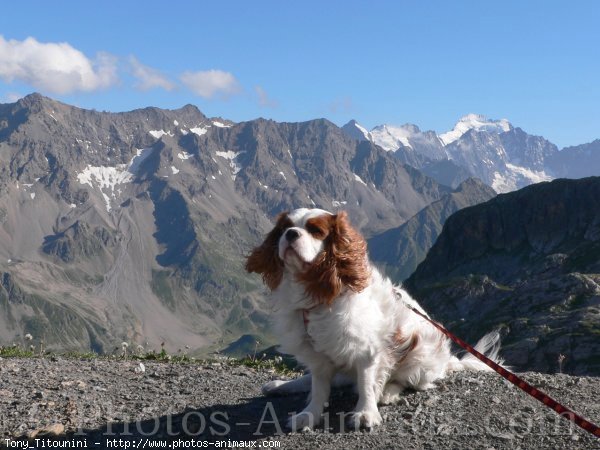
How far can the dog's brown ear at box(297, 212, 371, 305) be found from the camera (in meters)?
7.68

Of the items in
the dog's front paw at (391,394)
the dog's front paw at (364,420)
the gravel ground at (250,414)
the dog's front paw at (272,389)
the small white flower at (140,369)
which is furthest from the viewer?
the small white flower at (140,369)

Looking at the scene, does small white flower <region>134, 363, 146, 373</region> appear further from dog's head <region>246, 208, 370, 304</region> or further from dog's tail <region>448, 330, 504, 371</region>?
dog's tail <region>448, 330, 504, 371</region>

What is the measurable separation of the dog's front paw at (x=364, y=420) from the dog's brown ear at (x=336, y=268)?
1.36m

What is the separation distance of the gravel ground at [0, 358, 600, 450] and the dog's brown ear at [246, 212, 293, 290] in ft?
5.85

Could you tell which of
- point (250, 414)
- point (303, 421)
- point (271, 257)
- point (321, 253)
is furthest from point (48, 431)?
point (321, 253)

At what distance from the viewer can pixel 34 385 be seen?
10055mm

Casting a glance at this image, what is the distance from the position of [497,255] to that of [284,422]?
19288cm

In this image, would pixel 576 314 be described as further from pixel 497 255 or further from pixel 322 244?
pixel 497 255

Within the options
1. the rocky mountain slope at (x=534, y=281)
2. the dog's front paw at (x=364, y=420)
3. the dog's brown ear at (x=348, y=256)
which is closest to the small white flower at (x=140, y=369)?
the dog's front paw at (x=364, y=420)

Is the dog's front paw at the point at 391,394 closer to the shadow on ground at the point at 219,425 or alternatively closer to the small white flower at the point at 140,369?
the shadow on ground at the point at 219,425

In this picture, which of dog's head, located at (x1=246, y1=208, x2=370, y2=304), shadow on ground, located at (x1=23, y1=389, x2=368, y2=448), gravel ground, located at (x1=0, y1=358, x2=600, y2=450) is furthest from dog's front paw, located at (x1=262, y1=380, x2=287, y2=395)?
dog's head, located at (x1=246, y1=208, x2=370, y2=304)

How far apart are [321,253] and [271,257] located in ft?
2.23

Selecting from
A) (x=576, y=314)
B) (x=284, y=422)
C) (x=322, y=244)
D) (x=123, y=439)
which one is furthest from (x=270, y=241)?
(x=576, y=314)

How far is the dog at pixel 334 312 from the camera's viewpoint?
7742mm
